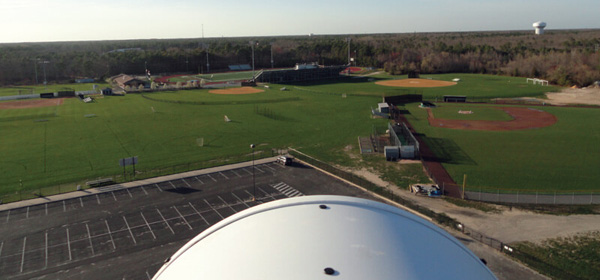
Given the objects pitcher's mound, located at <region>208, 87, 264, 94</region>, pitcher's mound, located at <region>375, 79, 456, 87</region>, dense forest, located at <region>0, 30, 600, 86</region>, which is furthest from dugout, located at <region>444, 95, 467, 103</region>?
dense forest, located at <region>0, 30, 600, 86</region>

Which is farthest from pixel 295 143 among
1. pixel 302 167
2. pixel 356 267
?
pixel 356 267

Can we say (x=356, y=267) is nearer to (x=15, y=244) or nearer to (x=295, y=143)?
(x=15, y=244)

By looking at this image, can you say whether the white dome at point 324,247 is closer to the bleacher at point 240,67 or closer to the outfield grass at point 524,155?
the outfield grass at point 524,155

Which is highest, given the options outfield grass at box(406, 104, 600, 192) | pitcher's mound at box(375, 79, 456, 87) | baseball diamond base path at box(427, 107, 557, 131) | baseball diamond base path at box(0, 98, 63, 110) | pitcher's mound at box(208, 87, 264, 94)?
pitcher's mound at box(375, 79, 456, 87)

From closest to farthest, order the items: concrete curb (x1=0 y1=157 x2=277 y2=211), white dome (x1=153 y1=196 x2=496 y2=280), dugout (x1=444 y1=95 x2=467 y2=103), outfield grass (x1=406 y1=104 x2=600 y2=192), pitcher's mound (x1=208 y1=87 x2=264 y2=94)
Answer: white dome (x1=153 y1=196 x2=496 y2=280)
concrete curb (x1=0 y1=157 x2=277 y2=211)
outfield grass (x1=406 y1=104 x2=600 y2=192)
dugout (x1=444 y1=95 x2=467 y2=103)
pitcher's mound (x1=208 y1=87 x2=264 y2=94)

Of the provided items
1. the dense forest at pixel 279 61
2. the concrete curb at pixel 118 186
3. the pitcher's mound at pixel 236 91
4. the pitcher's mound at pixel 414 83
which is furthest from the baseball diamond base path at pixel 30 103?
the pitcher's mound at pixel 414 83

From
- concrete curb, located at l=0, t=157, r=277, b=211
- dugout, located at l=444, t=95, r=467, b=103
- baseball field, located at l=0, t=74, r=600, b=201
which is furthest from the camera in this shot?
dugout, located at l=444, t=95, r=467, b=103

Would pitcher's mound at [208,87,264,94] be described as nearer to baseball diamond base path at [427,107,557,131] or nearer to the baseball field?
the baseball field
